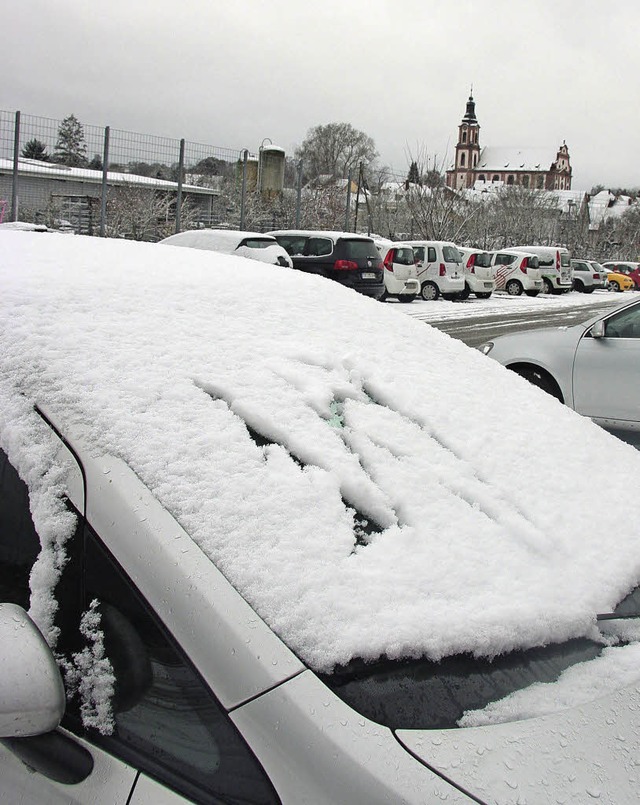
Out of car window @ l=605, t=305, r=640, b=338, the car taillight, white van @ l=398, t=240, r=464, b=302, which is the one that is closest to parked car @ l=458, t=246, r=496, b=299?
white van @ l=398, t=240, r=464, b=302

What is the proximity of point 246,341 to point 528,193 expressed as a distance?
54.7m

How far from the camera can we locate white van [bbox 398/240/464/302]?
75.9 ft

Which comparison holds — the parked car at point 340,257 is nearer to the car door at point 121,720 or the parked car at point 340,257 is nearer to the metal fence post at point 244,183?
the metal fence post at point 244,183

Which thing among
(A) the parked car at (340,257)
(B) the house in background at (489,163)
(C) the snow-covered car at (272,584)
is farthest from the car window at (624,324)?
(B) the house in background at (489,163)

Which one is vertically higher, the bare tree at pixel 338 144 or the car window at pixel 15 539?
the bare tree at pixel 338 144

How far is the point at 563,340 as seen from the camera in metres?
6.36

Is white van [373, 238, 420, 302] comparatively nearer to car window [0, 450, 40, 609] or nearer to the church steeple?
car window [0, 450, 40, 609]

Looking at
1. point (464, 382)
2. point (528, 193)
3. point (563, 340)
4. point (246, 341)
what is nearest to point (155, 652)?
point (246, 341)

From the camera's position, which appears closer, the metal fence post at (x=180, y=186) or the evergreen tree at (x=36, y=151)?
the evergreen tree at (x=36, y=151)

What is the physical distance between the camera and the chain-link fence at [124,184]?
1541cm

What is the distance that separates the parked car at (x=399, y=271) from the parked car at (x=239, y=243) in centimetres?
520

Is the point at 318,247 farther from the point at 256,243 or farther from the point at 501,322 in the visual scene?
the point at 501,322

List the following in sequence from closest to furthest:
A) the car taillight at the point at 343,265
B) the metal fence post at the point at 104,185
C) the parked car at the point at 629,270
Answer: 1. the metal fence post at the point at 104,185
2. the car taillight at the point at 343,265
3. the parked car at the point at 629,270

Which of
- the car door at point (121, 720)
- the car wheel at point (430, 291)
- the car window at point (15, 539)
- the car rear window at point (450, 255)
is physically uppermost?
the car rear window at point (450, 255)
